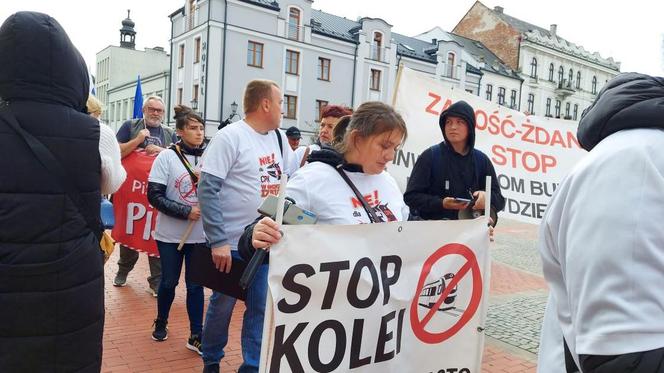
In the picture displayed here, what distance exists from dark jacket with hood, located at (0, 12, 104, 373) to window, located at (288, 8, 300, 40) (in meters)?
30.4

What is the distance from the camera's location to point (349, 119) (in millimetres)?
2500

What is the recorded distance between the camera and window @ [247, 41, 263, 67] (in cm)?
2972

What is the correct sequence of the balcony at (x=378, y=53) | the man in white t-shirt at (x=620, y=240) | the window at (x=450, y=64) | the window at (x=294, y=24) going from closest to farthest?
the man in white t-shirt at (x=620, y=240), the window at (x=294, y=24), the balcony at (x=378, y=53), the window at (x=450, y=64)

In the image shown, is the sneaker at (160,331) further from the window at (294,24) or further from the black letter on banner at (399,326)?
the window at (294,24)

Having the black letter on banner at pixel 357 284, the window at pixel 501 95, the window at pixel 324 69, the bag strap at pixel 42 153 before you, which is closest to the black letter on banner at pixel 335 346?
the black letter on banner at pixel 357 284

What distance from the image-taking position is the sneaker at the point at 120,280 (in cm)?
577

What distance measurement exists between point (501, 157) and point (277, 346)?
151 inches

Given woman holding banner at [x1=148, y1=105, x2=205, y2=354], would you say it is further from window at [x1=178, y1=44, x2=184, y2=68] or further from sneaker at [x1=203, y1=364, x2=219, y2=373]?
window at [x1=178, y1=44, x2=184, y2=68]

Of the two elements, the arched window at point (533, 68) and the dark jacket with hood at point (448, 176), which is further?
the arched window at point (533, 68)

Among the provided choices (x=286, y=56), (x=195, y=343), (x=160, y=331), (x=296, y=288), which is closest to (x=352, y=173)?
(x=296, y=288)

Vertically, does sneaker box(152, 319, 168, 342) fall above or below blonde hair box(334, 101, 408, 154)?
below

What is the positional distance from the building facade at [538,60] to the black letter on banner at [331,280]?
45089 mm

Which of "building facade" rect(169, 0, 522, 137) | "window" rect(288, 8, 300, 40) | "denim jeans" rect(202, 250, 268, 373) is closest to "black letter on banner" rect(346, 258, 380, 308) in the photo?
"denim jeans" rect(202, 250, 268, 373)

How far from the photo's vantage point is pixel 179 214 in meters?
3.83
